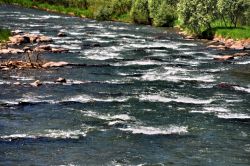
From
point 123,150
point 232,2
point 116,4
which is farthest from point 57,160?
point 116,4

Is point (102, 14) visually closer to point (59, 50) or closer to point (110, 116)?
point (59, 50)

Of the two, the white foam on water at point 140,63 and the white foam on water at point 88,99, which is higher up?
the white foam on water at point 88,99

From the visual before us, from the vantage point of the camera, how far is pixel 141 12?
13212 cm

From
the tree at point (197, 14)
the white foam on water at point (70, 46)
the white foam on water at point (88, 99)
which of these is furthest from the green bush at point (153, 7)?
the white foam on water at point (88, 99)

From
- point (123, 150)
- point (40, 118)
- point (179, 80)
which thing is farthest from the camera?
point (179, 80)

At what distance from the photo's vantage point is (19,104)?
130 feet

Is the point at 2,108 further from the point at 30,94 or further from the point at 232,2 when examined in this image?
the point at 232,2

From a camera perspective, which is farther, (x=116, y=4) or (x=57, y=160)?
(x=116, y=4)

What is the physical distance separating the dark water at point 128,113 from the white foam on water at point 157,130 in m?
0.07

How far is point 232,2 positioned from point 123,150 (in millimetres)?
69405

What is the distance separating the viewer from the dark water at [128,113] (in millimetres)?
28594

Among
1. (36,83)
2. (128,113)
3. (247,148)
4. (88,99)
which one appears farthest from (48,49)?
(247,148)

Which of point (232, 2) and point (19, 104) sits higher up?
point (232, 2)

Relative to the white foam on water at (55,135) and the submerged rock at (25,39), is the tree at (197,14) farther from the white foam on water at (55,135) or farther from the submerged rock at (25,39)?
the white foam on water at (55,135)
